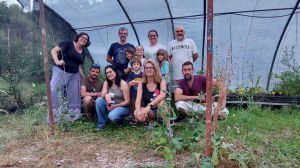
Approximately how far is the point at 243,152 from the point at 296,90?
3.80m

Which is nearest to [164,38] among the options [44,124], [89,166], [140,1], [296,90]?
[140,1]

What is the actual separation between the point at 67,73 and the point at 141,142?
1619 mm

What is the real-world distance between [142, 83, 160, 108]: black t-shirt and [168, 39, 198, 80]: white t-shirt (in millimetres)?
1118

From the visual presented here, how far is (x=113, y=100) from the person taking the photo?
4.77 metres

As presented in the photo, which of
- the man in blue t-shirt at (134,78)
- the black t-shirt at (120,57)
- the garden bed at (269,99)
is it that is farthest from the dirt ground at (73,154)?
the garden bed at (269,99)

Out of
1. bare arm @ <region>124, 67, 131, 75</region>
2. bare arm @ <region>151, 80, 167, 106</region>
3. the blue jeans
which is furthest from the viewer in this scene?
bare arm @ <region>124, 67, 131, 75</region>

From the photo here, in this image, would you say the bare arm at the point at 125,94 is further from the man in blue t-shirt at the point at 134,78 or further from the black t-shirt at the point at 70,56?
the black t-shirt at the point at 70,56

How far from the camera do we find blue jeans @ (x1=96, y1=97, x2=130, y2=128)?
4605mm

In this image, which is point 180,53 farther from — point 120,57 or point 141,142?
point 141,142

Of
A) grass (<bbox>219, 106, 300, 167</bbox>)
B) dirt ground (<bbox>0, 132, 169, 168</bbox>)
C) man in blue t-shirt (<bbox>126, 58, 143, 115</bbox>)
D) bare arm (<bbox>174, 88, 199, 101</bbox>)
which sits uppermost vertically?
man in blue t-shirt (<bbox>126, 58, 143, 115</bbox>)

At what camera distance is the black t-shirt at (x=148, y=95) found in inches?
176

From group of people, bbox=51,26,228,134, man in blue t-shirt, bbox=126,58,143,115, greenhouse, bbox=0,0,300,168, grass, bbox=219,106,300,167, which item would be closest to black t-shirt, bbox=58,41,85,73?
group of people, bbox=51,26,228,134

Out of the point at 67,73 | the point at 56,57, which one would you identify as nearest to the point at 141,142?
the point at 67,73

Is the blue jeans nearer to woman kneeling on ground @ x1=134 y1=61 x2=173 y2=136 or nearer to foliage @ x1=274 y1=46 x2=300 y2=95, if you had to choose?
woman kneeling on ground @ x1=134 y1=61 x2=173 y2=136
